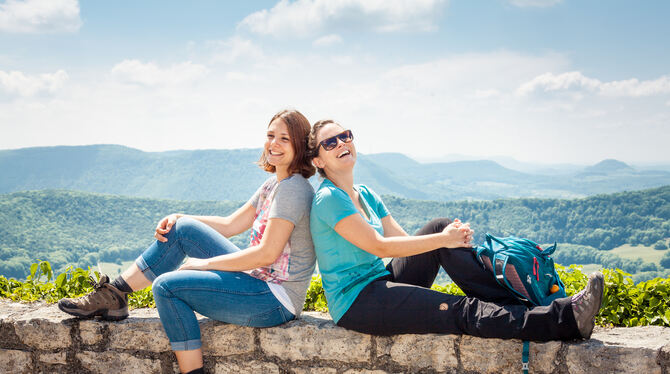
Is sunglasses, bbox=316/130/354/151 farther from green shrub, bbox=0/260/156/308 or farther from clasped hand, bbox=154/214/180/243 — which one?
green shrub, bbox=0/260/156/308

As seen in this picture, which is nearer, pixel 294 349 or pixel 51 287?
pixel 294 349

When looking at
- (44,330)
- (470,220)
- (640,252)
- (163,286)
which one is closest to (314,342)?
(163,286)

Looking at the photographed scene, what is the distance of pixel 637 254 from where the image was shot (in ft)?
301

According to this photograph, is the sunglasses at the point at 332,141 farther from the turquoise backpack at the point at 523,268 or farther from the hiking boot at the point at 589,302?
the hiking boot at the point at 589,302

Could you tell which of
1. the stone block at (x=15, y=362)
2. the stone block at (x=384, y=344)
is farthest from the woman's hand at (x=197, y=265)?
the stone block at (x=15, y=362)

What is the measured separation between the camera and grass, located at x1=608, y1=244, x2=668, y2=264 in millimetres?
89125

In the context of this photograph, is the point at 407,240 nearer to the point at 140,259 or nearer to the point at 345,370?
the point at 345,370

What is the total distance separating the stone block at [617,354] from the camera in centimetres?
236

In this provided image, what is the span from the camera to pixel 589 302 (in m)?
2.32

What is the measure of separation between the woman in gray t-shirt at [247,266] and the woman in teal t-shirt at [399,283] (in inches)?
4.4

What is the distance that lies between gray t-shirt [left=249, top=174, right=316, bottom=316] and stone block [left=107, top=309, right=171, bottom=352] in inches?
31.7

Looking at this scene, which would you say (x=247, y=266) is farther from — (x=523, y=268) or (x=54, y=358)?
(x=54, y=358)

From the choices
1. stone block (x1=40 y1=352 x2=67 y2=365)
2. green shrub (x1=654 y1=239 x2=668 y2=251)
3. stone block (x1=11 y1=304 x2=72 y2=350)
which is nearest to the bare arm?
stone block (x1=11 y1=304 x2=72 y2=350)

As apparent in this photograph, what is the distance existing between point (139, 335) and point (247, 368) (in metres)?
0.72
